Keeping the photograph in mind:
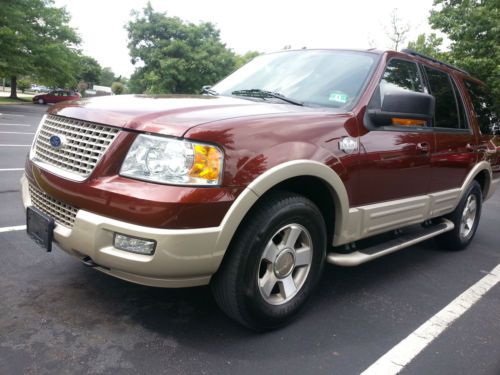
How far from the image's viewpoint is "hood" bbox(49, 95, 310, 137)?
234 cm

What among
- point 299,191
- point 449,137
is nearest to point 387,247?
point 299,191

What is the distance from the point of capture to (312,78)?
11.6ft

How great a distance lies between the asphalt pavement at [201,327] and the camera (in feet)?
7.93

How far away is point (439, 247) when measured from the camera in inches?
198

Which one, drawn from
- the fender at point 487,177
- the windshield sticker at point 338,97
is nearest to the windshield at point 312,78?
the windshield sticker at point 338,97

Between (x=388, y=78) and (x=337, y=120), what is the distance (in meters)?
0.88

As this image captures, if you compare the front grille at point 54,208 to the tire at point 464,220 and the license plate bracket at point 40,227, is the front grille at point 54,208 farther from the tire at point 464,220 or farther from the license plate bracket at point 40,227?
the tire at point 464,220

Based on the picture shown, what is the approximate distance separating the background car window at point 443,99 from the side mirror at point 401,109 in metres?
0.92

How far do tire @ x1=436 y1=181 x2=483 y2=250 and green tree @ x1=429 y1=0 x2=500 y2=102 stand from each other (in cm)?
948

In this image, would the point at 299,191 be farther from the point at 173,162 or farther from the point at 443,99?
the point at 443,99

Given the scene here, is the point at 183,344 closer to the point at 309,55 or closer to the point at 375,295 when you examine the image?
the point at 375,295

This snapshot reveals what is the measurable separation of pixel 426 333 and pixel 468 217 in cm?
255

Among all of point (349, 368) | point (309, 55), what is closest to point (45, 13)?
point (309, 55)

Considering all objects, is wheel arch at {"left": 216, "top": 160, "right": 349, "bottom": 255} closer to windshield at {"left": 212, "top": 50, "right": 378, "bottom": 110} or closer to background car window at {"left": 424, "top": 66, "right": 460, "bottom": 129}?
windshield at {"left": 212, "top": 50, "right": 378, "bottom": 110}
